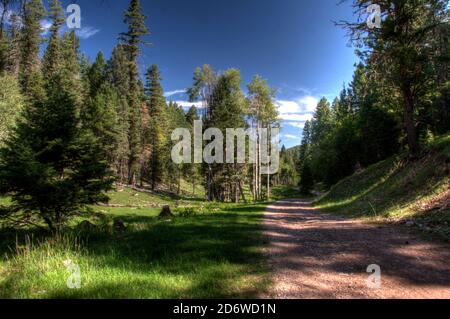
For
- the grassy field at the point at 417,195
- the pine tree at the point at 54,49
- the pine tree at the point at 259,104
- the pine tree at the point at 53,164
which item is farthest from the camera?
the pine tree at the point at 54,49

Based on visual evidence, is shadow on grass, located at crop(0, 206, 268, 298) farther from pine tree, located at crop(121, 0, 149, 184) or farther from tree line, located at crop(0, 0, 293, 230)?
pine tree, located at crop(121, 0, 149, 184)

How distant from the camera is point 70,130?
1159 centimetres

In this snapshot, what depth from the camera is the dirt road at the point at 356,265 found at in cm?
422

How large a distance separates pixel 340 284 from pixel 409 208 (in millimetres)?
7950

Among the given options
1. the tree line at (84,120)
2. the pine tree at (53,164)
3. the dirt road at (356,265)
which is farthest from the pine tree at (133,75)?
the dirt road at (356,265)

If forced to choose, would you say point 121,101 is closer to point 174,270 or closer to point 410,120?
point 410,120

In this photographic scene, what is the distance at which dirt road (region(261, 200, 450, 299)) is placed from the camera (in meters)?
4.22

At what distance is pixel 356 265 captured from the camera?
5.38 meters

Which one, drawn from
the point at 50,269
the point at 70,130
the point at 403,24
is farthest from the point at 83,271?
the point at 403,24

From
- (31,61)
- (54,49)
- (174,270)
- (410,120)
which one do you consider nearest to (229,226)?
(174,270)

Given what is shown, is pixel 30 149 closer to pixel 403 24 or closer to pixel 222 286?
pixel 222 286

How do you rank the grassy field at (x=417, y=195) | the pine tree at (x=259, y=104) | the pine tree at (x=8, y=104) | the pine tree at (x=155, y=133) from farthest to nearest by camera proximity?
the pine tree at (x=155, y=133) < the pine tree at (x=259, y=104) < the pine tree at (x=8, y=104) < the grassy field at (x=417, y=195)

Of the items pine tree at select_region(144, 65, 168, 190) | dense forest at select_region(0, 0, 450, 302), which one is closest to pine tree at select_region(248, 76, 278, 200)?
dense forest at select_region(0, 0, 450, 302)

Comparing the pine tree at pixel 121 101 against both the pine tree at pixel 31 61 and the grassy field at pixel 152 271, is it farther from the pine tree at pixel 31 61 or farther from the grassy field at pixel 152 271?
the grassy field at pixel 152 271
